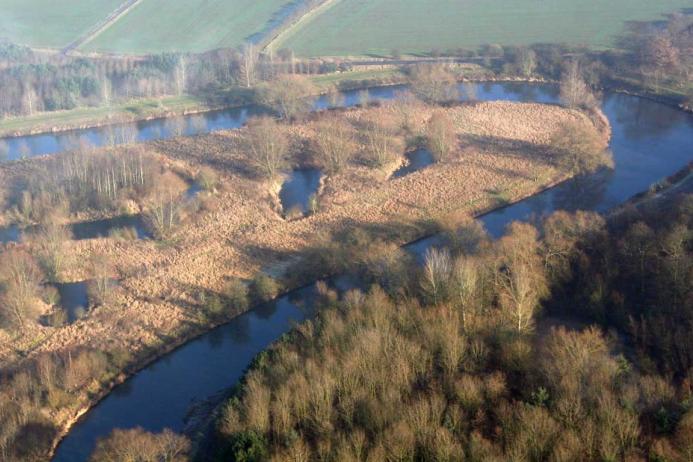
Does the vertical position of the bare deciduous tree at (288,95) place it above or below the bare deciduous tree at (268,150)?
above

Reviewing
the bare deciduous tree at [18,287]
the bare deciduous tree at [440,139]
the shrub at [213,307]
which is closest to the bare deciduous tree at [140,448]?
the shrub at [213,307]

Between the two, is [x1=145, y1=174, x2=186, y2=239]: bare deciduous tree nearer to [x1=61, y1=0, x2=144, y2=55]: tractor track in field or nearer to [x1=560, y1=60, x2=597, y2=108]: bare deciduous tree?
[x1=560, y1=60, x2=597, y2=108]: bare deciduous tree

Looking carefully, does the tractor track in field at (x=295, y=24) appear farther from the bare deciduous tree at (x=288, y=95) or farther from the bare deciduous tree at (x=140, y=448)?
the bare deciduous tree at (x=140, y=448)

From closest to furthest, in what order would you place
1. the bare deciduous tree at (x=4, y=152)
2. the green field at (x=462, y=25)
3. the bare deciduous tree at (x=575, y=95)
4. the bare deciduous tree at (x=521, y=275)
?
the bare deciduous tree at (x=521, y=275), the bare deciduous tree at (x=4, y=152), the bare deciduous tree at (x=575, y=95), the green field at (x=462, y=25)

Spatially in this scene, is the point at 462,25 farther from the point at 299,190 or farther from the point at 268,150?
the point at 299,190

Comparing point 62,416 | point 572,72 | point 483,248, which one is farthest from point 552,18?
point 62,416

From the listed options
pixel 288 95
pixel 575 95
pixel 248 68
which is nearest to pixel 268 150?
pixel 288 95
